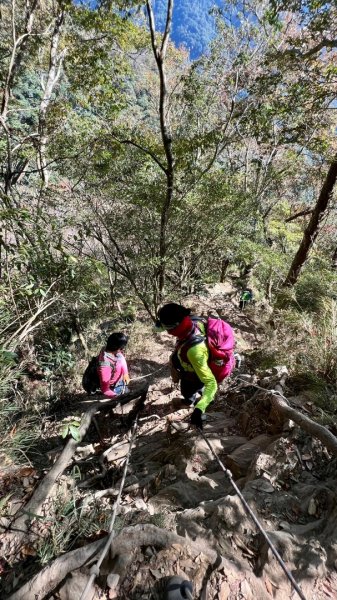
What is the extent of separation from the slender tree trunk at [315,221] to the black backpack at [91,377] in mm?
6433

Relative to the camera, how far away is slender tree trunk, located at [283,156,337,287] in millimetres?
7664

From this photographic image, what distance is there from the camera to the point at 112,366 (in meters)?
4.22

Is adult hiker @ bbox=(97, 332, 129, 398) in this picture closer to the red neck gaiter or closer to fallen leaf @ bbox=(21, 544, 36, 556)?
the red neck gaiter

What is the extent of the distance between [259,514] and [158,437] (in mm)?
1955

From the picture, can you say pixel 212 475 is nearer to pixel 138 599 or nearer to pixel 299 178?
pixel 138 599

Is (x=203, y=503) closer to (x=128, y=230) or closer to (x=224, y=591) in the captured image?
(x=224, y=591)

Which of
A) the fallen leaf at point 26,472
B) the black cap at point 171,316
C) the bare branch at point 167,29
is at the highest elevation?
the bare branch at point 167,29

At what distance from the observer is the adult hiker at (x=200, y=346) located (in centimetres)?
294

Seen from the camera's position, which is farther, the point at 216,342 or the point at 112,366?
the point at 112,366

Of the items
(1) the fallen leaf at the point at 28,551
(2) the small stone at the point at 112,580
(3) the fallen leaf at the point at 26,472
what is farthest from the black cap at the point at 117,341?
(2) the small stone at the point at 112,580

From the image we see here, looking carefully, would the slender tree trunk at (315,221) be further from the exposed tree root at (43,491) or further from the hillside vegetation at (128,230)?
the exposed tree root at (43,491)

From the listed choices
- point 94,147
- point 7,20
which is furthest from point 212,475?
point 7,20

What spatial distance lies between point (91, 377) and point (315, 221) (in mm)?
6952

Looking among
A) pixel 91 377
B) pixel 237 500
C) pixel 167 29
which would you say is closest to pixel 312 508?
pixel 237 500
